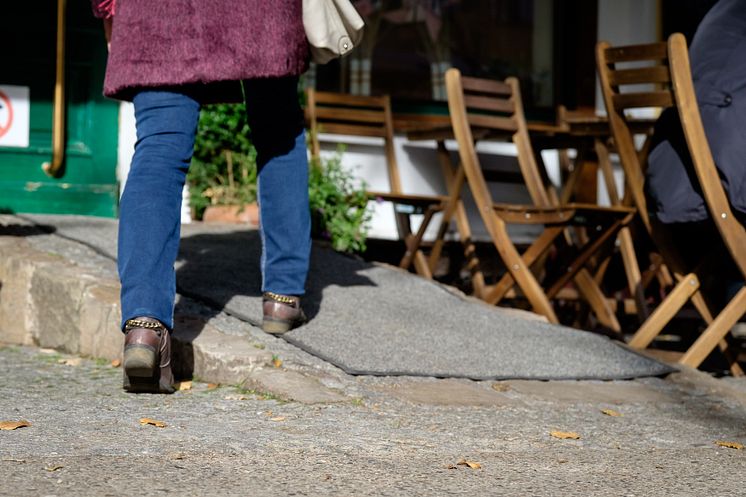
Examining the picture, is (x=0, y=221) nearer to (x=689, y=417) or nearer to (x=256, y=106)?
(x=256, y=106)

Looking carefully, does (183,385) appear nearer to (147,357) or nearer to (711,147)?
(147,357)

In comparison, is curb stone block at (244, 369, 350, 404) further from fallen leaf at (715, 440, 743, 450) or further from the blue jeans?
fallen leaf at (715, 440, 743, 450)

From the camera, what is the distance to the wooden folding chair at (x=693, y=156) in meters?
4.38

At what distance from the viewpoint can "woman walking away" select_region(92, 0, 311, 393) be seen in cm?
321

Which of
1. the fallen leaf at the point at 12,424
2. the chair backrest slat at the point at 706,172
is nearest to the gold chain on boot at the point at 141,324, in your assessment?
the fallen leaf at the point at 12,424

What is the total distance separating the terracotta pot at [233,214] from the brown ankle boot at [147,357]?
285 cm

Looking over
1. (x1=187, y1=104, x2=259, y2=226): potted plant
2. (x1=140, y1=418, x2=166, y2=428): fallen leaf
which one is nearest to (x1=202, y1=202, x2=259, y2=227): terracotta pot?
(x1=187, y1=104, x2=259, y2=226): potted plant

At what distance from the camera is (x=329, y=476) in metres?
2.42

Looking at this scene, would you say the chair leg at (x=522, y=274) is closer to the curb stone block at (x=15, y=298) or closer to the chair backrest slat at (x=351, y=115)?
the chair backrest slat at (x=351, y=115)

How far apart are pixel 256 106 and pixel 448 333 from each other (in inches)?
42.8

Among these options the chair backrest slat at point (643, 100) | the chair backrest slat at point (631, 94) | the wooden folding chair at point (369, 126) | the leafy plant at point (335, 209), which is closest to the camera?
the chair backrest slat at point (643, 100)

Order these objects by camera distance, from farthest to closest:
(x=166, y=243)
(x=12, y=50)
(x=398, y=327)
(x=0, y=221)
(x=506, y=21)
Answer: (x=506, y=21)
(x=12, y=50)
(x=0, y=221)
(x=398, y=327)
(x=166, y=243)

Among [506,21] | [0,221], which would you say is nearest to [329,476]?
Answer: [0,221]

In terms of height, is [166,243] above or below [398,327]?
above
